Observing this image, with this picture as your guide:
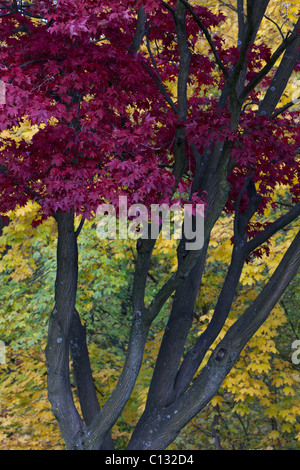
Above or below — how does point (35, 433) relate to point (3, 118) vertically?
below

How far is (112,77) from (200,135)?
93cm

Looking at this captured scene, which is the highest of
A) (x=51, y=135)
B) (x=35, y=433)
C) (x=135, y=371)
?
(x=51, y=135)

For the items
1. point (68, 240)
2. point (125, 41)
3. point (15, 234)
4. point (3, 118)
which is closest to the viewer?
point (3, 118)

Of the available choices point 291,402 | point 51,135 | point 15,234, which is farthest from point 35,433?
point 51,135

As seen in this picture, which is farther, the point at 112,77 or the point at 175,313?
the point at 175,313

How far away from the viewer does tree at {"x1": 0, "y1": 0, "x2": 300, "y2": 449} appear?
3.91 meters

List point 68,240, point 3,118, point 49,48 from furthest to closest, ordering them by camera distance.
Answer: point 68,240
point 49,48
point 3,118

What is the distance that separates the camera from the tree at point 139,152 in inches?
154

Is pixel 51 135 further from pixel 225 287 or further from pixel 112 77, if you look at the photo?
pixel 225 287

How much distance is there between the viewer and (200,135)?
4328 mm

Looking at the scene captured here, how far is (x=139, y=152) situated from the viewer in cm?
414

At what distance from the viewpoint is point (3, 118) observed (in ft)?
11.8

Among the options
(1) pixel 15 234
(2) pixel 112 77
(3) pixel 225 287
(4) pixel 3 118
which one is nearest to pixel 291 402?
(3) pixel 225 287

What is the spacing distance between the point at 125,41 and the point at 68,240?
1975 millimetres
